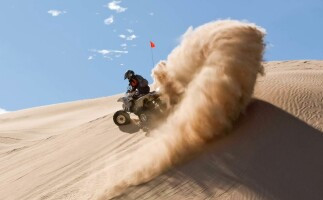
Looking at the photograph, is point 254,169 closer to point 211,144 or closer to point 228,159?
point 228,159

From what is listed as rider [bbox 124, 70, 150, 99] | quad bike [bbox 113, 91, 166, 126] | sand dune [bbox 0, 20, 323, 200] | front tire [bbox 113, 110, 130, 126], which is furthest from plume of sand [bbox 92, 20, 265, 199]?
front tire [bbox 113, 110, 130, 126]

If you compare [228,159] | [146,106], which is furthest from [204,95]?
[146,106]

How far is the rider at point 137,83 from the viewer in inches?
438

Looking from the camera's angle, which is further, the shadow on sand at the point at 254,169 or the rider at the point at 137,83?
the rider at the point at 137,83

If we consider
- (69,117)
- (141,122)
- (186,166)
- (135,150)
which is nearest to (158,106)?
(141,122)

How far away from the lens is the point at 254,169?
284 inches

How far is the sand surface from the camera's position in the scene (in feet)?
22.9

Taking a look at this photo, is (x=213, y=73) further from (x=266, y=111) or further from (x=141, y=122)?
(x=141, y=122)

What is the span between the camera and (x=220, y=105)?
8203 millimetres

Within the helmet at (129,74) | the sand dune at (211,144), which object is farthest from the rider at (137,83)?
the sand dune at (211,144)

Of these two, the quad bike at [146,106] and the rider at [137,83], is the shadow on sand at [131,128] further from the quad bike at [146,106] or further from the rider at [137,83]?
the rider at [137,83]

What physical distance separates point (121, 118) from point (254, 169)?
5.54 meters

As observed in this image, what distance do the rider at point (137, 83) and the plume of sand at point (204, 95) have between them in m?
1.60

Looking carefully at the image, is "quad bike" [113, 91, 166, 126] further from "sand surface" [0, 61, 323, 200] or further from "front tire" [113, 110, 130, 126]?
"front tire" [113, 110, 130, 126]
